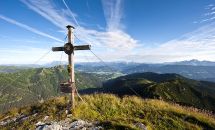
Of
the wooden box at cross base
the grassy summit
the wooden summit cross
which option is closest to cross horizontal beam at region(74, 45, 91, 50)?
the wooden summit cross

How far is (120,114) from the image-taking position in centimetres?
1841

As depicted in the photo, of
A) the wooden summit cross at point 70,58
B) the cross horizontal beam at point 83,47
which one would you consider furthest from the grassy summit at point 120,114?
the cross horizontal beam at point 83,47

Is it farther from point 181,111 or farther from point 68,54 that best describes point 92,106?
point 181,111

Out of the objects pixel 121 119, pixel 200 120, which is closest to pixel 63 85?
pixel 121 119

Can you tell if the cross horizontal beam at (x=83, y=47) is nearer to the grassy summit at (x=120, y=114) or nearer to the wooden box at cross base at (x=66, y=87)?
the wooden box at cross base at (x=66, y=87)

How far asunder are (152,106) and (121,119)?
4.16 meters

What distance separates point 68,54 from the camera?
19047mm

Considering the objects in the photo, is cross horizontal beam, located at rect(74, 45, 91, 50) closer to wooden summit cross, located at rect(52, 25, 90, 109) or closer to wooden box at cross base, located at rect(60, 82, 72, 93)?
wooden summit cross, located at rect(52, 25, 90, 109)

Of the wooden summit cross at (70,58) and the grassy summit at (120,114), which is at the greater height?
the wooden summit cross at (70,58)

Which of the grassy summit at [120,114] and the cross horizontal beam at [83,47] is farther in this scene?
the cross horizontal beam at [83,47]

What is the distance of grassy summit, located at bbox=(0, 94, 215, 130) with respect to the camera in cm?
1630

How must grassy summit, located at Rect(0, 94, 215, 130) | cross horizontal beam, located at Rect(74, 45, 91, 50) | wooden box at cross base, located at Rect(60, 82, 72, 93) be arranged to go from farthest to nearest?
cross horizontal beam, located at Rect(74, 45, 91, 50) < wooden box at cross base, located at Rect(60, 82, 72, 93) < grassy summit, located at Rect(0, 94, 215, 130)

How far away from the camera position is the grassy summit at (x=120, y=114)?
53.5 ft

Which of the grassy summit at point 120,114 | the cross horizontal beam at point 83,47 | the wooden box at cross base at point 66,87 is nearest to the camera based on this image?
the grassy summit at point 120,114
